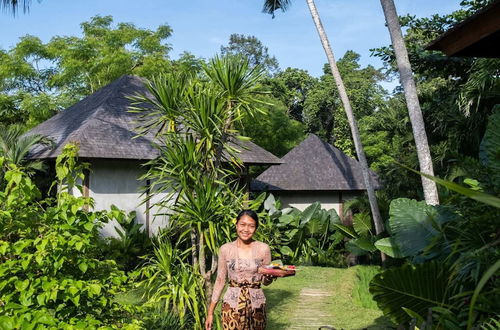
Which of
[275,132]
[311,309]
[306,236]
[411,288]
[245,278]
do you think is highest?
[275,132]

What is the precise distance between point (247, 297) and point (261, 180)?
1500cm

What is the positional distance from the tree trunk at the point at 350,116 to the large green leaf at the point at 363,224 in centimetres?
72

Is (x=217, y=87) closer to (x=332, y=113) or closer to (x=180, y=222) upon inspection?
(x=180, y=222)

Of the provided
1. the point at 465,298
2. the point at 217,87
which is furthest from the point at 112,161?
the point at 465,298

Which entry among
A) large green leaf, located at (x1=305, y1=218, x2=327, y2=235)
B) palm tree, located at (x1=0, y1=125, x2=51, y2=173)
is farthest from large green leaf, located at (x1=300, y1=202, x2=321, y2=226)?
palm tree, located at (x1=0, y1=125, x2=51, y2=173)

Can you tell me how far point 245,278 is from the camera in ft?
15.7

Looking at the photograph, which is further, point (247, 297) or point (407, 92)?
point (407, 92)

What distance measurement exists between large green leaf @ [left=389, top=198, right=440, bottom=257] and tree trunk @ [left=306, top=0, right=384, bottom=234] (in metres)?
6.10

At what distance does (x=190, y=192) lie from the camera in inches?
292

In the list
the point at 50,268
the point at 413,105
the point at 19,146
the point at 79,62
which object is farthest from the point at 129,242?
the point at 79,62

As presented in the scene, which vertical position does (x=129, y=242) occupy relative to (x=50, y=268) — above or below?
above

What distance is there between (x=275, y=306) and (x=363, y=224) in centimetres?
430

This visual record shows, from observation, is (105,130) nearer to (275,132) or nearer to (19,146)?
(19,146)

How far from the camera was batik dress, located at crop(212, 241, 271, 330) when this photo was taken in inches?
188
